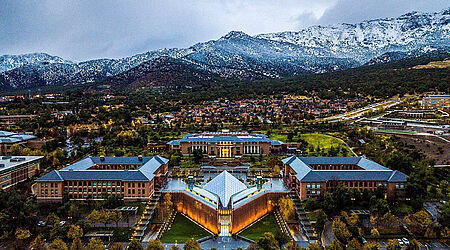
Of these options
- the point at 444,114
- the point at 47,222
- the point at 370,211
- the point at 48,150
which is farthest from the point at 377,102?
the point at 47,222

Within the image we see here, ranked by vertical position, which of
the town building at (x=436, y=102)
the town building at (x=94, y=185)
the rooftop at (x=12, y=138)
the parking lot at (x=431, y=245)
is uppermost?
the town building at (x=436, y=102)

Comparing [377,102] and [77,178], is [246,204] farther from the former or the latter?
[377,102]

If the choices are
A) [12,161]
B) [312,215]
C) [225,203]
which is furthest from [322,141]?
[12,161]

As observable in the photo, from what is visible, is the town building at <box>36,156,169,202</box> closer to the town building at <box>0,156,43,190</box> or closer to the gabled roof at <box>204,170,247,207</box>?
the town building at <box>0,156,43,190</box>

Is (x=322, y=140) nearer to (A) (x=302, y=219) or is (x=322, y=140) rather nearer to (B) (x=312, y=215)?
(B) (x=312, y=215)

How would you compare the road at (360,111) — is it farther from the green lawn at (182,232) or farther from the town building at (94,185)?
the green lawn at (182,232)

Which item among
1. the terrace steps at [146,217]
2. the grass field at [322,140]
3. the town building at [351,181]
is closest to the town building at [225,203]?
the terrace steps at [146,217]
